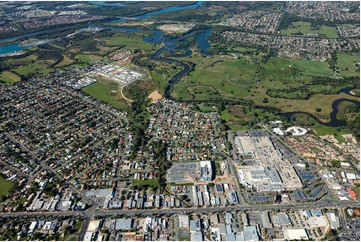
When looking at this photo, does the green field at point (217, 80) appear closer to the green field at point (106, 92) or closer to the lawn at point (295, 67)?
the lawn at point (295, 67)

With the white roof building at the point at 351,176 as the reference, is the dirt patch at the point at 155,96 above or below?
above

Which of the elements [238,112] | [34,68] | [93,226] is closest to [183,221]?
[93,226]

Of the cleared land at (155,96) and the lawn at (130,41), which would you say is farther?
the lawn at (130,41)

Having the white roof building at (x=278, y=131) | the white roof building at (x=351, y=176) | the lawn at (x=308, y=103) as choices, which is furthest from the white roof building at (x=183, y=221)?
the lawn at (x=308, y=103)

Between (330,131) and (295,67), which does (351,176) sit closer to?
(330,131)

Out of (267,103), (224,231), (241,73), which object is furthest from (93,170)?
(241,73)

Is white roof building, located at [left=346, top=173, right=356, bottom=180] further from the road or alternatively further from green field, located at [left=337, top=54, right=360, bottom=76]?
green field, located at [left=337, top=54, right=360, bottom=76]

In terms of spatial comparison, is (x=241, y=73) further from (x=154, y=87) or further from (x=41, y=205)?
(x=41, y=205)
